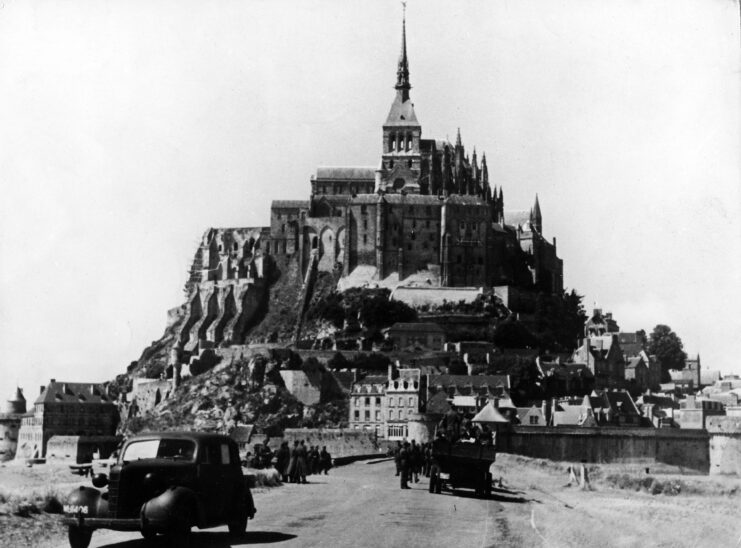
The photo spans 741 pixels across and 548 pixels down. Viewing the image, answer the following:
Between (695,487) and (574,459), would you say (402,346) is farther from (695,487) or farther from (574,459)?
(695,487)

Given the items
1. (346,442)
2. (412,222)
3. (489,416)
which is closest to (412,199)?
(412,222)

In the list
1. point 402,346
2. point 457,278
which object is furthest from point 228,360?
point 457,278

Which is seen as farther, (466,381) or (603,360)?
(603,360)

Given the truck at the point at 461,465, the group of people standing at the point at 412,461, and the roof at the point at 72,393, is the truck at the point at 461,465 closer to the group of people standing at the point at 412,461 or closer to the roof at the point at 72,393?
the group of people standing at the point at 412,461

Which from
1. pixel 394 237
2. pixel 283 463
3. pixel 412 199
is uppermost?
pixel 412 199

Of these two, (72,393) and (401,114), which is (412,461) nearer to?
(72,393)
